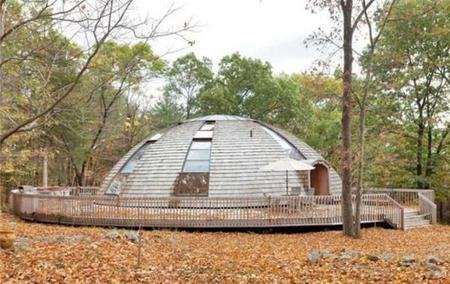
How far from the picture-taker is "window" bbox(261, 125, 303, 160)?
69.9 feet

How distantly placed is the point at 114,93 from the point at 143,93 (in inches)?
252

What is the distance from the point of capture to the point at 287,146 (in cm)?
2184

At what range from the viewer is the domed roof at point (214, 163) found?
19.1m

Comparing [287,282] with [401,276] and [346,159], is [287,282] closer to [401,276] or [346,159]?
[401,276]

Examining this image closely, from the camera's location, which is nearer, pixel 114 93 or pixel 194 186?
pixel 194 186

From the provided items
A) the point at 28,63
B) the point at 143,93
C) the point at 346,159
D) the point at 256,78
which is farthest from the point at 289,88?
the point at 28,63

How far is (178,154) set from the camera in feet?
67.1

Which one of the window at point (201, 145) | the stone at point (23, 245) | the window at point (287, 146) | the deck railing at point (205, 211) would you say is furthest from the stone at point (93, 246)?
the window at point (287, 146)

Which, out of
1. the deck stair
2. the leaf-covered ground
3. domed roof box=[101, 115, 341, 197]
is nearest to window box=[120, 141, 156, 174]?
domed roof box=[101, 115, 341, 197]

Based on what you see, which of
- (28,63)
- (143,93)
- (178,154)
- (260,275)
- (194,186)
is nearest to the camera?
(260,275)

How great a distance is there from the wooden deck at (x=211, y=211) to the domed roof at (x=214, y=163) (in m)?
2.50

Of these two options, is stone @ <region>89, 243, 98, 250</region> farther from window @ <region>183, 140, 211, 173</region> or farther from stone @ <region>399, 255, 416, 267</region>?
window @ <region>183, 140, 211, 173</region>

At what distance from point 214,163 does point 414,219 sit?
8.46 m

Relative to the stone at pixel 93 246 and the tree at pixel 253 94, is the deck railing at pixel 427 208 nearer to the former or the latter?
the tree at pixel 253 94
